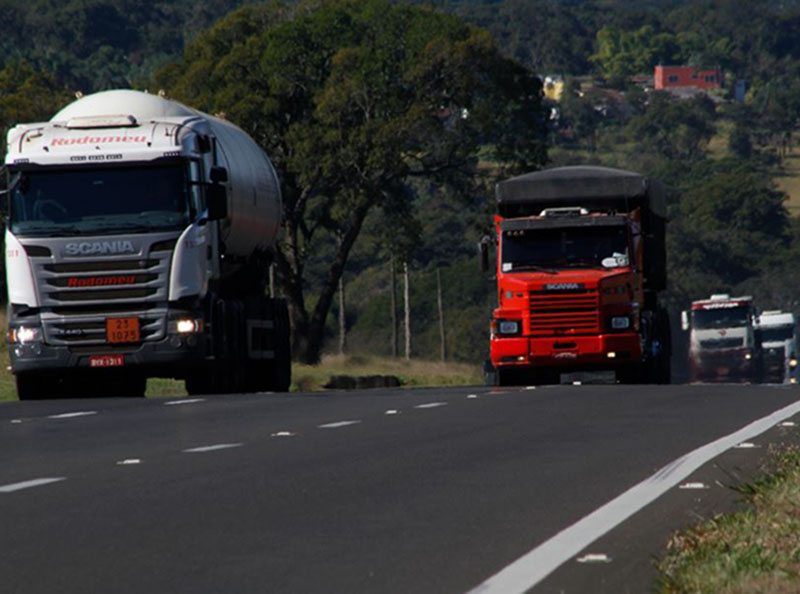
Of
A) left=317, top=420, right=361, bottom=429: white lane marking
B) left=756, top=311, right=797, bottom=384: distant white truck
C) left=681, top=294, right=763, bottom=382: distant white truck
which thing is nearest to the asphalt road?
left=317, top=420, right=361, bottom=429: white lane marking

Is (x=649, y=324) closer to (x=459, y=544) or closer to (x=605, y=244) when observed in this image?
(x=605, y=244)

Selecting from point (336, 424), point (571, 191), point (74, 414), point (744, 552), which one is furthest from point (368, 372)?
point (744, 552)

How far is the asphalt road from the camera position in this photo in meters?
7.93

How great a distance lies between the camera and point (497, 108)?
178ft

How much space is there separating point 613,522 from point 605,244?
21.7 meters

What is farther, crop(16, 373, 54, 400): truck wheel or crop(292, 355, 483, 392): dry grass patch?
crop(292, 355, 483, 392): dry grass patch

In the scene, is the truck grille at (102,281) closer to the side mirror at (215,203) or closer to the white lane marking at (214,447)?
the side mirror at (215,203)

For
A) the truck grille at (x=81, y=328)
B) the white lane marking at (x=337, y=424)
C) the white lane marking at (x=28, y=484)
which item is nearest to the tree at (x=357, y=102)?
the truck grille at (x=81, y=328)

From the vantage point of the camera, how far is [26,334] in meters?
25.5

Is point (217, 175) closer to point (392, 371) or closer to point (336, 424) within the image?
point (336, 424)

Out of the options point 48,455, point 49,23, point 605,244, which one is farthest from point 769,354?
point 49,23

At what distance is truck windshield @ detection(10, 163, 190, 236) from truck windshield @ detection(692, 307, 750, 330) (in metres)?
47.0

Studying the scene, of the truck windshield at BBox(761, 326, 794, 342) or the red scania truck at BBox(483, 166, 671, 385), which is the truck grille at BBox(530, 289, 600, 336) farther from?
the truck windshield at BBox(761, 326, 794, 342)

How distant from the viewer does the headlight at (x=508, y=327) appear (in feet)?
104
